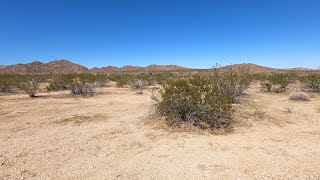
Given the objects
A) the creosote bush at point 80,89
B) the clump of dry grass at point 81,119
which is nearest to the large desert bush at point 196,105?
the clump of dry grass at point 81,119

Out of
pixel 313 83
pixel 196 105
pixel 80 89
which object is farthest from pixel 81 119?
pixel 313 83

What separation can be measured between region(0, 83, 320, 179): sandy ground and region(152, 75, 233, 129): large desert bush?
0.72 metres

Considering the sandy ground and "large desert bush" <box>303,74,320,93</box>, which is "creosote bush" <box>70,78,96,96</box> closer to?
the sandy ground

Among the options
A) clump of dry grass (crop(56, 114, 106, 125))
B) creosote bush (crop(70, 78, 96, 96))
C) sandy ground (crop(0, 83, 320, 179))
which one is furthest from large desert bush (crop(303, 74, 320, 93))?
clump of dry grass (crop(56, 114, 106, 125))

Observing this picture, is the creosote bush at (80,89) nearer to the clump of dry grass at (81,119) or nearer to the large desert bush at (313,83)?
the clump of dry grass at (81,119)

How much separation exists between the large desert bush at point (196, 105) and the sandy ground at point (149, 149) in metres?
0.72

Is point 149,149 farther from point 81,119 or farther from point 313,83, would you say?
point 313,83

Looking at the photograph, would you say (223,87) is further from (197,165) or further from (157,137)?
(197,165)

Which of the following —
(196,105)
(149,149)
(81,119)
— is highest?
(196,105)

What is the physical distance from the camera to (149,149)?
719 cm

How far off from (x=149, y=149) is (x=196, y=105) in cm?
293

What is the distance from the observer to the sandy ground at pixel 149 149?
580 centimetres

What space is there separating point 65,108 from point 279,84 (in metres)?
16.0

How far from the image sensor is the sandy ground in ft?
19.0
